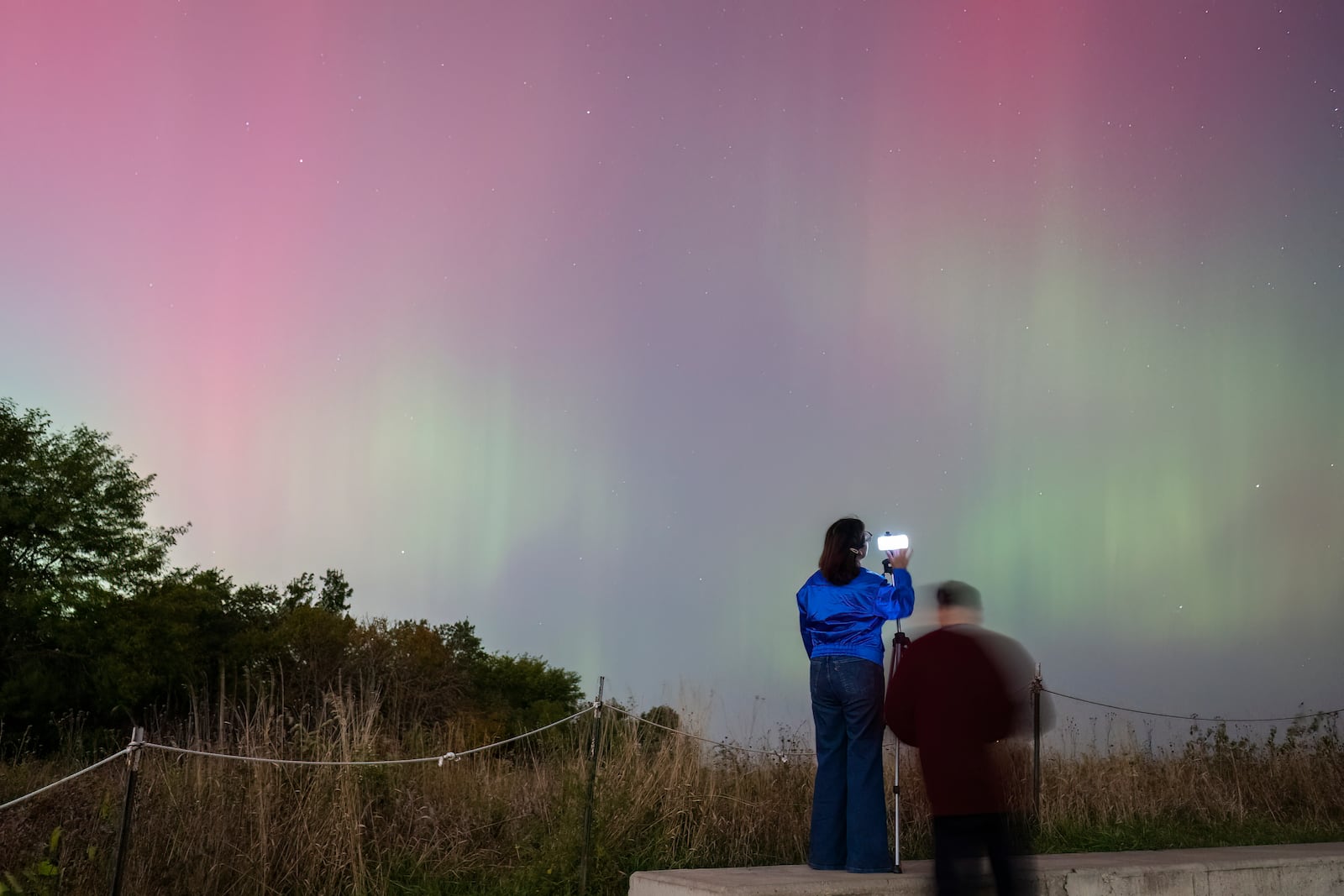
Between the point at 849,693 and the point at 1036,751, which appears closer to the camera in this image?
the point at 849,693

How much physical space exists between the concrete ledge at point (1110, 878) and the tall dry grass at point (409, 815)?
3.75 feet

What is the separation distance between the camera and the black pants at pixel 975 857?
449cm

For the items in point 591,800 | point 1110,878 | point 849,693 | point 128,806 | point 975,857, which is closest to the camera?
point 975,857

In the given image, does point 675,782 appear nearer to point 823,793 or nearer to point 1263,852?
point 823,793

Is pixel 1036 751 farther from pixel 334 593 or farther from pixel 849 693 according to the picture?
pixel 334 593

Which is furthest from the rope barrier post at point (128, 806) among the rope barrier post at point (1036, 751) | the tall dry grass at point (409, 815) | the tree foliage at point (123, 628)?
the tree foliage at point (123, 628)

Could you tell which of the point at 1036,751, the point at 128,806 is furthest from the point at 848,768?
the point at 1036,751

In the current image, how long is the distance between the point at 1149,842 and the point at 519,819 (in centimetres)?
522

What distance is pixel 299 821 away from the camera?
6.83 meters

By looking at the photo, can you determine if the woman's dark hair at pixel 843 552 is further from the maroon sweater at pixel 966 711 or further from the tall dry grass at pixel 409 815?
the tall dry grass at pixel 409 815

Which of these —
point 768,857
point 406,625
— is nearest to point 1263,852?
point 768,857

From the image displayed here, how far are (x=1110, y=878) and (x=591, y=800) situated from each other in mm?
3096

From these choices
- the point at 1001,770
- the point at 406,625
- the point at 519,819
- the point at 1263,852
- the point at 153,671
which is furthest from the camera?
the point at 406,625

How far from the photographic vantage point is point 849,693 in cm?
567
